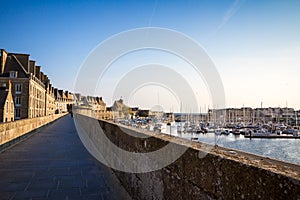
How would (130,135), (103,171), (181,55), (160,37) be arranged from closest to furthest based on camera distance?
(130,135) < (103,171) < (181,55) < (160,37)

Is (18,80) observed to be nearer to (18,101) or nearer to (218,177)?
(18,101)

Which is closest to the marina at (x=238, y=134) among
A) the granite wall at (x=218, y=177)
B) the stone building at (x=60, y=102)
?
the granite wall at (x=218, y=177)

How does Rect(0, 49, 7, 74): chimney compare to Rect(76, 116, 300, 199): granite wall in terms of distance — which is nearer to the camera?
Rect(76, 116, 300, 199): granite wall

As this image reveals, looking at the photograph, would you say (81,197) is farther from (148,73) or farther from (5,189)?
(148,73)

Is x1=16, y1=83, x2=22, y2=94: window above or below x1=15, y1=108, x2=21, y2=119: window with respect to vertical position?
above

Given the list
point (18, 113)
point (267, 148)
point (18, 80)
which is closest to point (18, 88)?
point (18, 80)

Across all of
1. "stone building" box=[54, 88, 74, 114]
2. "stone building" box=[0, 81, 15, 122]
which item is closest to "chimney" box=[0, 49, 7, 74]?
"stone building" box=[0, 81, 15, 122]

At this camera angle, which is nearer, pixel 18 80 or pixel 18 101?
pixel 18 80

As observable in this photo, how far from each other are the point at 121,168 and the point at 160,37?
5.65 meters

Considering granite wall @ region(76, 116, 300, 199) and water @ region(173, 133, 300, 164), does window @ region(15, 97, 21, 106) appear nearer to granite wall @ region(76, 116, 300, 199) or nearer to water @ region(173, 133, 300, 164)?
water @ region(173, 133, 300, 164)

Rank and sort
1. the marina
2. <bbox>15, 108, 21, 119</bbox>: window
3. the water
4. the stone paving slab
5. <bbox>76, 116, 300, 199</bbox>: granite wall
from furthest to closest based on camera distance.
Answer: <bbox>15, 108, 21, 119</bbox>: window → the marina → the water → the stone paving slab → <bbox>76, 116, 300, 199</bbox>: granite wall

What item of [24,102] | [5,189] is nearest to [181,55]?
[5,189]

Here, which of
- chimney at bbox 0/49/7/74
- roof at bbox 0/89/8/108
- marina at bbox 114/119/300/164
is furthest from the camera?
chimney at bbox 0/49/7/74

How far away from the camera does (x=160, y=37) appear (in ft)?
27.9
